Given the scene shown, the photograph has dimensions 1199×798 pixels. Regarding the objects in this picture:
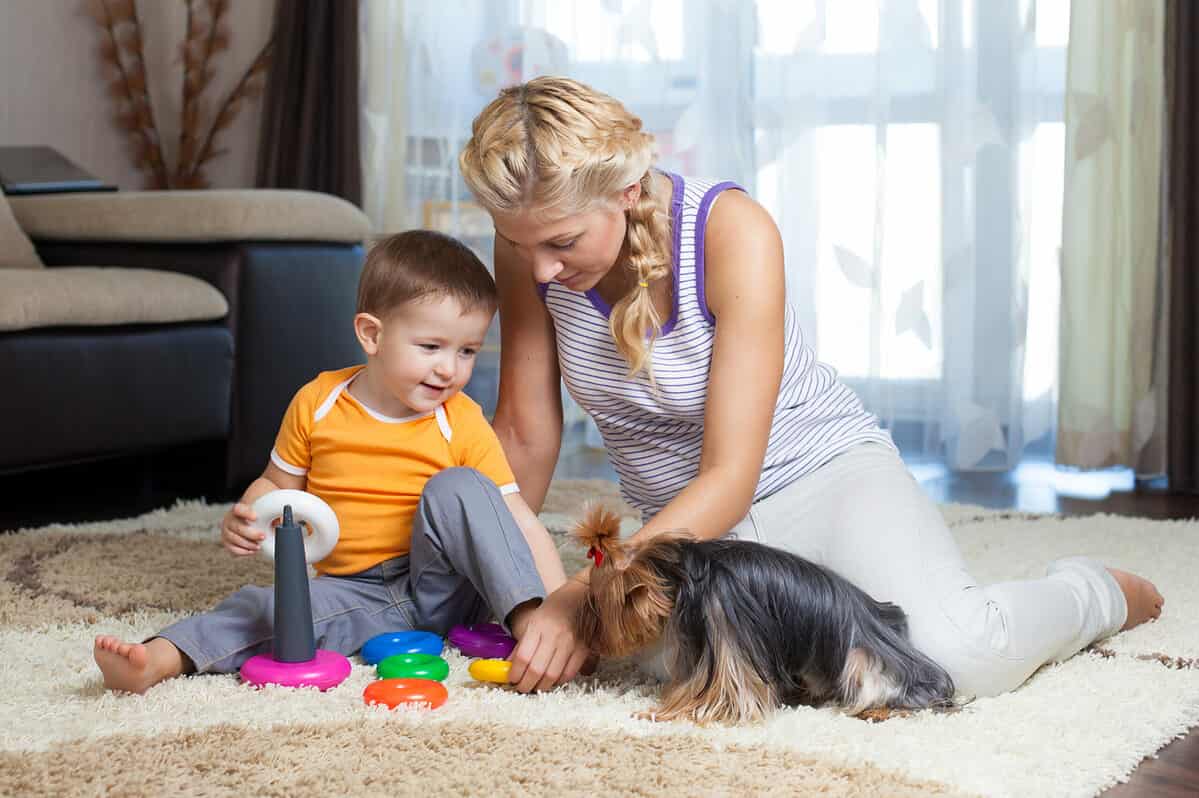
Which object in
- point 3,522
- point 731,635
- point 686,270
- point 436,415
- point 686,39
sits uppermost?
point 686,39

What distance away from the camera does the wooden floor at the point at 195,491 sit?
2.66 metres

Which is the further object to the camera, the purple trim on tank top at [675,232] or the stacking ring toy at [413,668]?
the purple trim on tank top at [675,232]

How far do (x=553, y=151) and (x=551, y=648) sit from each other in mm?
527

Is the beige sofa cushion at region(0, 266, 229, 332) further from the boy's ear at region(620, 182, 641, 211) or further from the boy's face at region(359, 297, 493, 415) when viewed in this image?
the boy's ear at region(620, 182, 641, 211)

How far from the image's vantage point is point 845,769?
1.19 m

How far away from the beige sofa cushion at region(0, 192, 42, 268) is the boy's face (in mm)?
1606

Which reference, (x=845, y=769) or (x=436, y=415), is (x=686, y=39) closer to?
(x=436, y=415)

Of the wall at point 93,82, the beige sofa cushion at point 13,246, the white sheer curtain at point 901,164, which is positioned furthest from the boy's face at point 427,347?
the wall at point 93,82

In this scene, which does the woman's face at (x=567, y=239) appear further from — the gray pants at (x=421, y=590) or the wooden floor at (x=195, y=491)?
the wooden floor at (x=195, y=491)

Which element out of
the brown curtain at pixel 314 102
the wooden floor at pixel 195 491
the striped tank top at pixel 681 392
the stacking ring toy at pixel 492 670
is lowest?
the wooden floor at pixel 195 491

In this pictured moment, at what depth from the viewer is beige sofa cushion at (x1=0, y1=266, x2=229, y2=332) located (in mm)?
2365

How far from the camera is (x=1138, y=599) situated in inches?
67.2

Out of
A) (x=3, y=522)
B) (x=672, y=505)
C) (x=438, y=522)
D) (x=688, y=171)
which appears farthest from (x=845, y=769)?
(x=688, y=171)

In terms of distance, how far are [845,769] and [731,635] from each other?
0.18 m
